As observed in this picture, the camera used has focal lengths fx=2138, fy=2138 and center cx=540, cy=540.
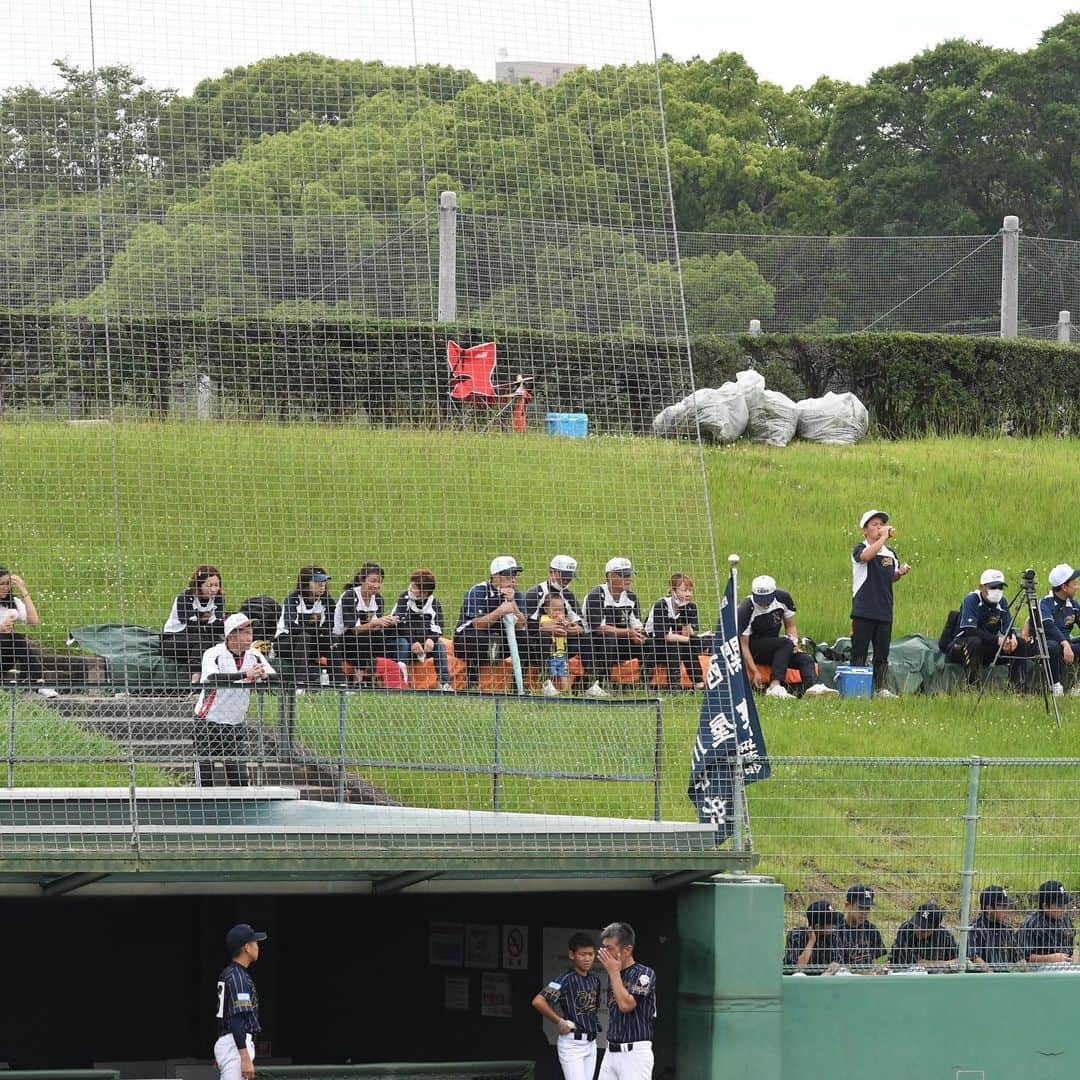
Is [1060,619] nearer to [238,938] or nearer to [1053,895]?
[1053,895]

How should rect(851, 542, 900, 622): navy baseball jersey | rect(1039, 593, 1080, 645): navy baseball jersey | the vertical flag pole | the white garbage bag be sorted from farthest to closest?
the white garbage bag
rect(1039, 593, 1080, 645): navy baseball jersey
rect(851, 542, 900, 622): navy baseball jersey
the vertical flag pole

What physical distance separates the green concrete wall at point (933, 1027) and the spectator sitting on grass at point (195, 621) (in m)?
4.07

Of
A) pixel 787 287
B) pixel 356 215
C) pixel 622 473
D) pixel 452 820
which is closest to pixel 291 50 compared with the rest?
pixel 356 215

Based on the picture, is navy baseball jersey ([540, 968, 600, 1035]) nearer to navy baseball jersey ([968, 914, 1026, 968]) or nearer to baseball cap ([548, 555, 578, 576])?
navy baseball jersey ([968, 914, 1026, 968])

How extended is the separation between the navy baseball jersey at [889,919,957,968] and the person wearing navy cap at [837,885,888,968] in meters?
0.10

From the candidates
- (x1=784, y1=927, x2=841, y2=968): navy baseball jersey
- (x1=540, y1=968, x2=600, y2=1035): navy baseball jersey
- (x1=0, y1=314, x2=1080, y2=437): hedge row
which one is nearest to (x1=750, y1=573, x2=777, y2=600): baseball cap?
(x1=0, y1=314, x2=1080, y2=437): hedge row

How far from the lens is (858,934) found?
1308 centimetres

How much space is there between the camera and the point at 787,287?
32969mm

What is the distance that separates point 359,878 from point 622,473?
3.02 m

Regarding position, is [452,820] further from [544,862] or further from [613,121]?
[613,121]

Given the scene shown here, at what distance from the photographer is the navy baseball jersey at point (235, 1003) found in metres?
11.4

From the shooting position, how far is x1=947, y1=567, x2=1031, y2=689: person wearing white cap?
63.1ft

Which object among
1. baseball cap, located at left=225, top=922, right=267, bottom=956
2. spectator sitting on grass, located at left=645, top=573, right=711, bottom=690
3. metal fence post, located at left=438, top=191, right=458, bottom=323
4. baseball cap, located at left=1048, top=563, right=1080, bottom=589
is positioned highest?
metal fence post, located at left=438, top=191, right=458, bottom=323

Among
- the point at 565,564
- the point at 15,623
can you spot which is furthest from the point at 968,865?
the point at 15,623
